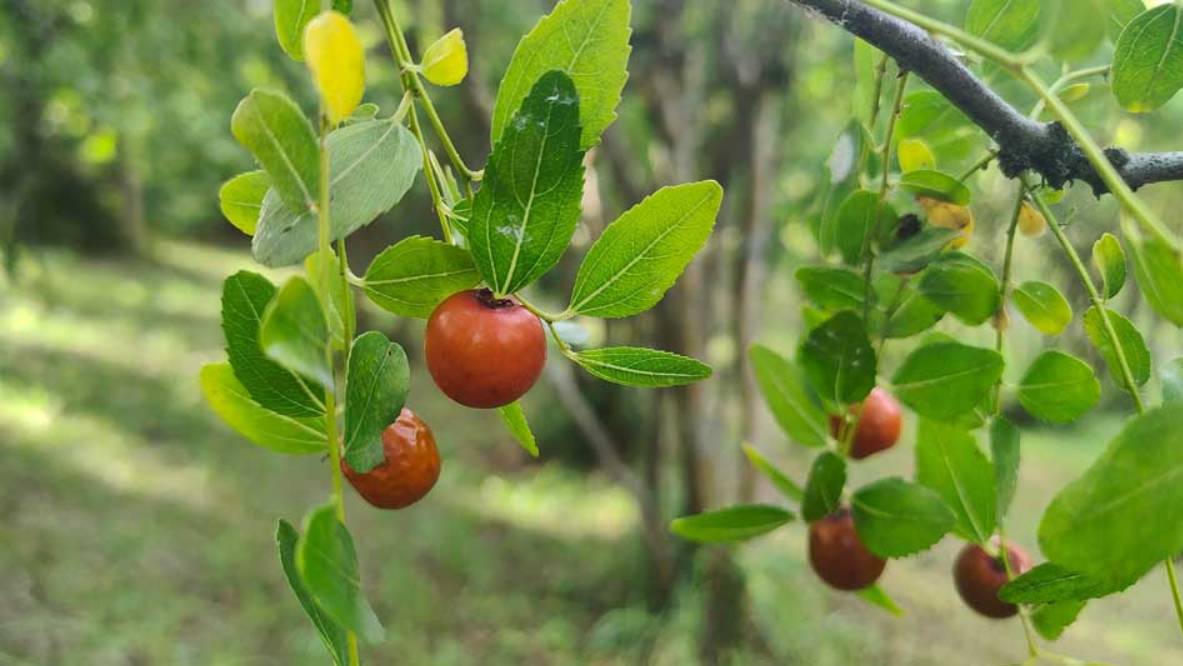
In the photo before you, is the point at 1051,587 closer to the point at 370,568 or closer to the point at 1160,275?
the point at 1160,275

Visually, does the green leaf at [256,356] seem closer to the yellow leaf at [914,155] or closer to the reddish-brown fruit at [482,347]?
the reddish-brown fruit at [482,347]

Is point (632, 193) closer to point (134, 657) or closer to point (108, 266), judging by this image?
point (134, 657)

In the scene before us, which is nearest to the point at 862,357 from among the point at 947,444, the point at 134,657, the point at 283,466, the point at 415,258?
the point at 947,444

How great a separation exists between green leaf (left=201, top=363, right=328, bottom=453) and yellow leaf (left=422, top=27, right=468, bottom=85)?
147mm

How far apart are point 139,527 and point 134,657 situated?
0.86 metres

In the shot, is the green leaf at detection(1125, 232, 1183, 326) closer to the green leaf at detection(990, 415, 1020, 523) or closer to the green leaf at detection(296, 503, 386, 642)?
the green leaf at detection(990, 415, 1020, 523)

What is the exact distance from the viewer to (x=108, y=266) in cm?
849

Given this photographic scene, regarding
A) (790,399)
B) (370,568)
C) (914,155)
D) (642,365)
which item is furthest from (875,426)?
(370,568)

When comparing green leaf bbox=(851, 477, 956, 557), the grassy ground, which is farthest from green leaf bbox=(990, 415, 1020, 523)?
the grassy ground

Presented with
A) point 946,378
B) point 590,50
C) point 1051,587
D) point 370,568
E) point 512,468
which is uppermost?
point 512,468

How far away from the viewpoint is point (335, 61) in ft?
0.88

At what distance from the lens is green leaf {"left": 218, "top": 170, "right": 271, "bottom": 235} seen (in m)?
0.38

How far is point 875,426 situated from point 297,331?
1.51 feet

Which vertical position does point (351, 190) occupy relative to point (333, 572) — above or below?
above
